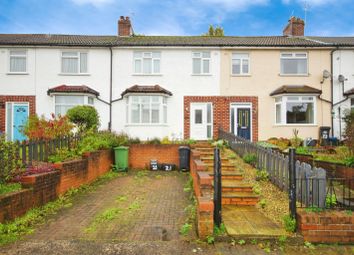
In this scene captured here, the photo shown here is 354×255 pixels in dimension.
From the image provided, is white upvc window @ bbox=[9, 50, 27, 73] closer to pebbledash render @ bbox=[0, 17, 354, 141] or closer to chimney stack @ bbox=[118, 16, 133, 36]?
pebbledash render @ bbox=[0, 17, 354, 141]

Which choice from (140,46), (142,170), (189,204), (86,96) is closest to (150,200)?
(189,204)

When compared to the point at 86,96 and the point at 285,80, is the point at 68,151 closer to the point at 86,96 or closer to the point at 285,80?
the point at 86,96

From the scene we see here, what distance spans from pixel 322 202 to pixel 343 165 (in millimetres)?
4118

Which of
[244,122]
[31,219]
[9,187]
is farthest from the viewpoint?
[244,122]

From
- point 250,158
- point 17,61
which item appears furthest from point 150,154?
point 17,61

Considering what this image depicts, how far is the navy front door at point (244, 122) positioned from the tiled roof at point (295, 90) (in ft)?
6.05

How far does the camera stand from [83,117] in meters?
12.6

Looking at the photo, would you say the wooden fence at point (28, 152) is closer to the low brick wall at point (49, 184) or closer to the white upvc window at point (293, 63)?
the low brick wall at point (49, 184)

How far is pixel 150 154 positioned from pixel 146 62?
6.25 meters

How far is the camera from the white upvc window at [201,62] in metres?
17.2

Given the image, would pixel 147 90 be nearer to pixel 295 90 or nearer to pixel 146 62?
pixel 146 62

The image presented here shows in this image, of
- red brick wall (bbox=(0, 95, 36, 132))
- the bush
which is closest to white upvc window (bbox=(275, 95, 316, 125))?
the bush

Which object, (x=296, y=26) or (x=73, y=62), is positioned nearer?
(x=73, y=62)

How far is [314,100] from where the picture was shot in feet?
54.8
